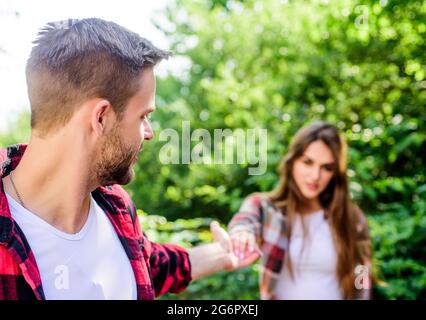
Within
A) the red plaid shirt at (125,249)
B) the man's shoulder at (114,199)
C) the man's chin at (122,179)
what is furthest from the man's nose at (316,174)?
the man's chin at (122,179)

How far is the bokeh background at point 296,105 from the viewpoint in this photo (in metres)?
3.28

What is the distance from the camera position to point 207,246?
1906 mm

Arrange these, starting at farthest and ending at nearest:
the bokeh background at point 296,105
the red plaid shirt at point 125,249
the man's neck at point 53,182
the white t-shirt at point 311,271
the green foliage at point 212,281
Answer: the bokeh background at point 296,105 → the green foliage at point 212,281 → the white t-shirt at point 311,271 → the man's neck at point 53,182 → the red plaid shirt at point 125,249

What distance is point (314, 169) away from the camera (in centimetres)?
281

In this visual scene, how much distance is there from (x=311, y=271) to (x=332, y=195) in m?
0.48

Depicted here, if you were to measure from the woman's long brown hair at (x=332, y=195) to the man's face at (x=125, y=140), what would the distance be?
1.60m

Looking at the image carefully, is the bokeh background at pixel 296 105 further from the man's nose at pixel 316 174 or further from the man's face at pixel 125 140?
the man's face at pixel 125 140

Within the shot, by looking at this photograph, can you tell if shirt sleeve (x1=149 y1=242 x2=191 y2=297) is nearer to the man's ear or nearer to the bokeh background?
the man's ear

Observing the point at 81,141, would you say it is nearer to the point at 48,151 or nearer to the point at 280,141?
the point at 48,151

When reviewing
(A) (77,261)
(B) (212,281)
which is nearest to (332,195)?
(B) (212,281)

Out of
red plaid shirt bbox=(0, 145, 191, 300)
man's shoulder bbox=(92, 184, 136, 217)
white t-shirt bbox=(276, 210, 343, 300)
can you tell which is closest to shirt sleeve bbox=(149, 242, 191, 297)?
red plaid shirt bbox=(0, 145, 191, 300)

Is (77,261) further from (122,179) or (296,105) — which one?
(296,105)

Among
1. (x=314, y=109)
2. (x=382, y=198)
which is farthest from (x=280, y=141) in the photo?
(x=382, y=198)
